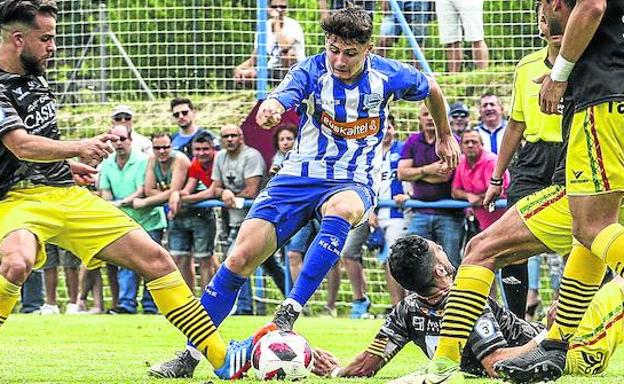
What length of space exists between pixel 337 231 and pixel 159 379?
1428mm

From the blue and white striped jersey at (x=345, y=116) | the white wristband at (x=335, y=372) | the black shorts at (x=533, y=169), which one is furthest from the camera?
the black shorts at (x=533, y=169)

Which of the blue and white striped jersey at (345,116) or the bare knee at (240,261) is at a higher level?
the blue and white striped jersey at (345,116)

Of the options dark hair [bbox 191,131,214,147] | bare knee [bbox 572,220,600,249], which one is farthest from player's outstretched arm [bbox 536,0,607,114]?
dark hair [bbox 191,131,214,147]

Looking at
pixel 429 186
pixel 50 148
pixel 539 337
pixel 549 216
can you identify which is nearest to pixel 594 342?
pixel 539 337

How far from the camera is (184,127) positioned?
15.8m

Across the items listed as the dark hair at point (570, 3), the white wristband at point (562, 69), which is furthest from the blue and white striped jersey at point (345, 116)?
the white wristband at point (562, 69)

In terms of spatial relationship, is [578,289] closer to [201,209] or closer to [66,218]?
[66,218]

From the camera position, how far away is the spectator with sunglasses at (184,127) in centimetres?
1548

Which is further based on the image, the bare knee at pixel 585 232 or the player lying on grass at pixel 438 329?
the player lying on grass at pixel 438 329

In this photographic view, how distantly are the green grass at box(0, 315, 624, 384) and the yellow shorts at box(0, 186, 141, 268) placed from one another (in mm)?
831

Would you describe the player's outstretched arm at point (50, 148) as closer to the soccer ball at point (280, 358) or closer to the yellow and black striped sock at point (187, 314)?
the yellow and black striped sock at point (187, 314)

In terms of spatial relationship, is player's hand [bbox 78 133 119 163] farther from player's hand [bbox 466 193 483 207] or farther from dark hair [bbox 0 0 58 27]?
player's hand [bbox 466 193 483 207]

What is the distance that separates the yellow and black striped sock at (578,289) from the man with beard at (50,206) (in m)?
2.10

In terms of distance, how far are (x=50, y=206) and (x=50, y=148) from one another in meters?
0.49
